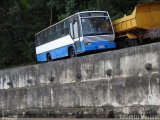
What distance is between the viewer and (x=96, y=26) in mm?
20406

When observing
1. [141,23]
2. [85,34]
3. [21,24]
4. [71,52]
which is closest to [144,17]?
[141,23]

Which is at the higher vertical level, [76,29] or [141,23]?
[76,29]

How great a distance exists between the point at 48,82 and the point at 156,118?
6.11 meters

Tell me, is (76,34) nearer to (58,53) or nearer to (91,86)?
(58,53)

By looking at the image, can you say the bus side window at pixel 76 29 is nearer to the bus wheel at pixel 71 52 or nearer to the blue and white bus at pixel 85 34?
the blue and white bus at pixel 85 34

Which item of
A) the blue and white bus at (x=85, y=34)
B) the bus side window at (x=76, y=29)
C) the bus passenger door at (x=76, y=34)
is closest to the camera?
Result: the blue and white bus at (x=85, y=34)

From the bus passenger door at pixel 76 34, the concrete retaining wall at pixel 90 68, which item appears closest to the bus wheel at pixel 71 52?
the bus passenger door at pixel 76 34

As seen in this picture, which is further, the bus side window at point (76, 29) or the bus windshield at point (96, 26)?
the bus side window at point (76, 29)

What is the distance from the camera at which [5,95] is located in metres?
19.6

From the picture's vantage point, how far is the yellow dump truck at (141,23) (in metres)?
18.5

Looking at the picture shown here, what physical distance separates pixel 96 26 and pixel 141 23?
261 centimetres

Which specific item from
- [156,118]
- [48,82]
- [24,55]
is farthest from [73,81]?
[24,55]

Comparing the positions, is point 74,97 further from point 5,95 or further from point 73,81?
point 5,95

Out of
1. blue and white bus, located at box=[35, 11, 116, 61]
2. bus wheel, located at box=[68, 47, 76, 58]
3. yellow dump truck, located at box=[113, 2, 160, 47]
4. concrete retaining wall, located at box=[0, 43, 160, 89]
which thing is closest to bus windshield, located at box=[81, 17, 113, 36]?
blue and white bus, located at box=[35, 11, 116, 61]
